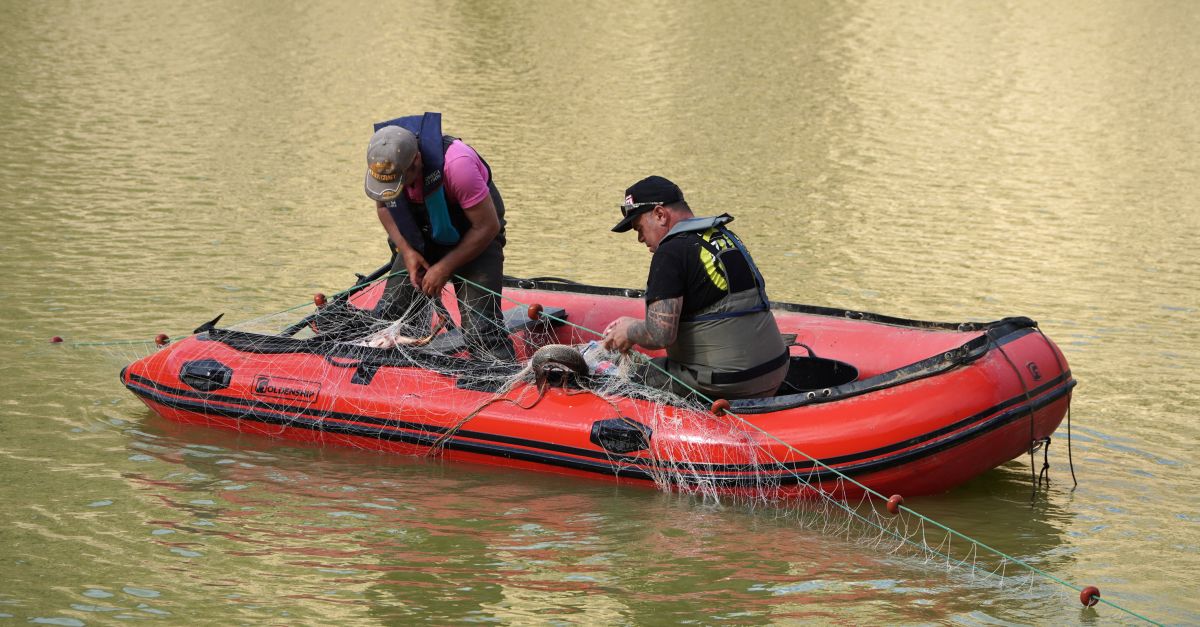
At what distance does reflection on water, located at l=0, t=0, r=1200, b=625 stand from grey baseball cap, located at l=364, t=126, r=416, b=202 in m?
1.37

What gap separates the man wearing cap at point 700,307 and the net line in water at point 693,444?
0.17 meters

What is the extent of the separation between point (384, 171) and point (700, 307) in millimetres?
1715

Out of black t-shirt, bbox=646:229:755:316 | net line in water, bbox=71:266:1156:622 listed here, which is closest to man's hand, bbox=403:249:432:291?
net line in water, bbox=71:266:1156:622

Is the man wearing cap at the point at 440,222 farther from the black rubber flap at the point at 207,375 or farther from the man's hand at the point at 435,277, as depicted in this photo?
the black rubber flap at the point at 207,375

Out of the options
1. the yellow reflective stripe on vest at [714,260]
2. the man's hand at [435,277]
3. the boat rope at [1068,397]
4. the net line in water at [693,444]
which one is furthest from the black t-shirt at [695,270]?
the boat rope at [1068,397]

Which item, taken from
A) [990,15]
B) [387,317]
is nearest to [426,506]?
[387,317]

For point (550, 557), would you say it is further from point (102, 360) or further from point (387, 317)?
point (102, 360)

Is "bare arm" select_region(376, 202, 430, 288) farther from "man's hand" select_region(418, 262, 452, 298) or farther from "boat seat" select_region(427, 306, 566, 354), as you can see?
"boat seat" select_region(427, 306, 566, 354)

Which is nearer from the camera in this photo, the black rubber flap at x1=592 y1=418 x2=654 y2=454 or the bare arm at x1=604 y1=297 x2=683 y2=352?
the bare arm at x1=604 y1=297 x2=683 y2=352

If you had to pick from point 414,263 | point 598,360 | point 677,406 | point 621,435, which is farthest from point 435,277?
point 677,406

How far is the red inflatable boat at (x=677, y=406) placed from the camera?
6684 millimetres

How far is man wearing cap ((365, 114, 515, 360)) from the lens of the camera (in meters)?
7.34

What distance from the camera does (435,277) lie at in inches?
300

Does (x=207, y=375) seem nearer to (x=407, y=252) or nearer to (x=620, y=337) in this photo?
(x=407, y=252)
